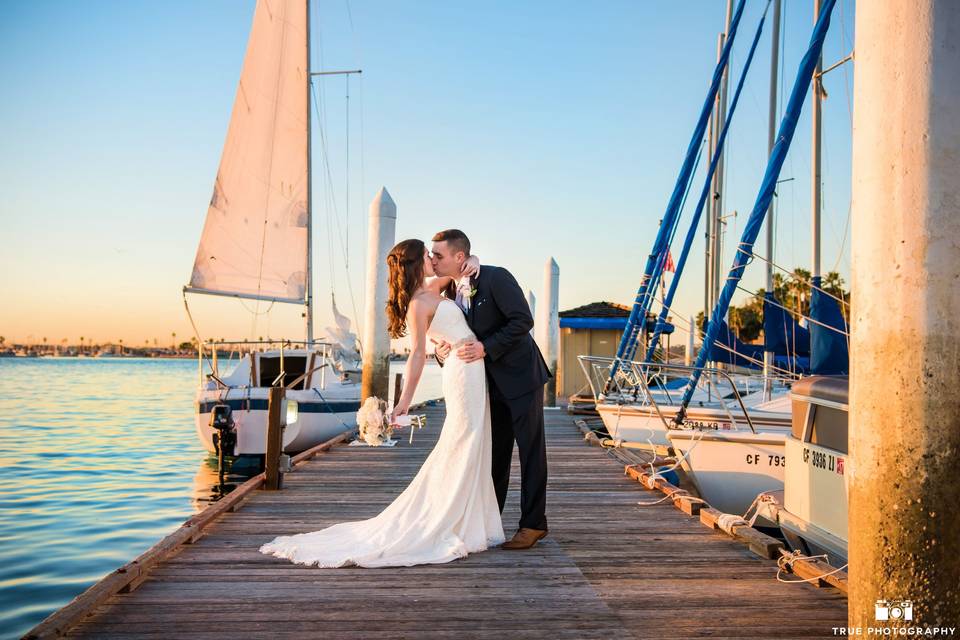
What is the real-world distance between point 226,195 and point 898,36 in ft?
58.6

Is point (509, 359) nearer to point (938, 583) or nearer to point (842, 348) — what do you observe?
point (938, 583)

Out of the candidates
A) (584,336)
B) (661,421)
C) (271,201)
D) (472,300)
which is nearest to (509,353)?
(472,300)

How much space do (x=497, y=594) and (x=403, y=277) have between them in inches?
78.2

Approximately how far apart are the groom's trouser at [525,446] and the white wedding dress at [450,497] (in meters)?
0.15

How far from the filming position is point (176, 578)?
13.9 feet

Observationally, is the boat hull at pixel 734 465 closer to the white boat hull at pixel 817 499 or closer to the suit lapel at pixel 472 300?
the white boat hull at pixel 817 499

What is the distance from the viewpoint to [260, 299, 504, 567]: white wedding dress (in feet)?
15.5

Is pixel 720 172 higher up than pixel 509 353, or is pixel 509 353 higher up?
pixel 720 172

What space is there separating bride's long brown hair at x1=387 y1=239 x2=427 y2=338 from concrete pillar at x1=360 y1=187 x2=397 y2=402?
8394mm

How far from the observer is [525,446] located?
4949 mm

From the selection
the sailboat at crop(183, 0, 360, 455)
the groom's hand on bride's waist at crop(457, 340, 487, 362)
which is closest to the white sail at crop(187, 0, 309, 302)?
the sailboat at crop(183, 0, 360, 455)

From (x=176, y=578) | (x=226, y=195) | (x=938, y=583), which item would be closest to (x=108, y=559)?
(x=176, y=578)

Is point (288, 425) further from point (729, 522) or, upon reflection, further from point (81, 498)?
point (729, 522)

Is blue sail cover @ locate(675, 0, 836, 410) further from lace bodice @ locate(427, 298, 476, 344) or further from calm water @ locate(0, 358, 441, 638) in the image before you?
calm water @ locate(0, 358, 441, 638)
